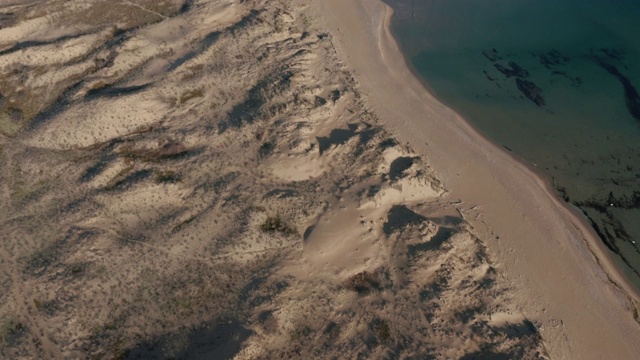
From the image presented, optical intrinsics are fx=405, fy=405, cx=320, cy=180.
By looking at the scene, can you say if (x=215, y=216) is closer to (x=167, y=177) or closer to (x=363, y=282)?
(x=167, y=177)

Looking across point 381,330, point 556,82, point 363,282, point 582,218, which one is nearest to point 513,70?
point 556,82

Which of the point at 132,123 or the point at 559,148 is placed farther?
the point at 559,148

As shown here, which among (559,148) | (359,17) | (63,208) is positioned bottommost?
(559,148)

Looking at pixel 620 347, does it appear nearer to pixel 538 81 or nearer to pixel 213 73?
pixel 538 81

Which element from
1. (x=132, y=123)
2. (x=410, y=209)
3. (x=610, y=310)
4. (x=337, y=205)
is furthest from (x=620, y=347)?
(x=132, y=123)

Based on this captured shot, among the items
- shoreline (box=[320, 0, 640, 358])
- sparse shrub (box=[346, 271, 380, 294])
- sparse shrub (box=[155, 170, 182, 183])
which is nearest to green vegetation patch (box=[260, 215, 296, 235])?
sparse shrub (box=[346, 271, 380, 294])
